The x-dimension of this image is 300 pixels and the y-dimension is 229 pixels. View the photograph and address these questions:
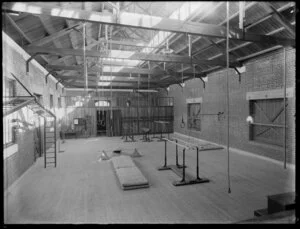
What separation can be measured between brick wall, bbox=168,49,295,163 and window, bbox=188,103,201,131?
1.23ft

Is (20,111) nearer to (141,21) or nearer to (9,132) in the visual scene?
A: (9,132)

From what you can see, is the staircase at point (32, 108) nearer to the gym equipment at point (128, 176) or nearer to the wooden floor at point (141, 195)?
the wooden floor at point (141, 195)

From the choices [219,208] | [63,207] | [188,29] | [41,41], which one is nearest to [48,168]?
[63,207]

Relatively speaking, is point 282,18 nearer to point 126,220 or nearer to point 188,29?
point 188,29

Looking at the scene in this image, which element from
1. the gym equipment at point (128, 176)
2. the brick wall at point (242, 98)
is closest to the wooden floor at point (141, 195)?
the gym equipment at point (128, 176)

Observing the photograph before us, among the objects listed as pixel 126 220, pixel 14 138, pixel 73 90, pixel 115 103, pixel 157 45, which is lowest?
pixel 126 220

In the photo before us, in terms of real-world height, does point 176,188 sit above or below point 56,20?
below

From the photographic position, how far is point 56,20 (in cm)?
625

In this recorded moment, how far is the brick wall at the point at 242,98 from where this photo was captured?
6938 millimetres

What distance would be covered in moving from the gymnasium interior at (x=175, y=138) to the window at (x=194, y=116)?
39 centimetres

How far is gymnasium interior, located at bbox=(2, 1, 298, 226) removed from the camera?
152 inches

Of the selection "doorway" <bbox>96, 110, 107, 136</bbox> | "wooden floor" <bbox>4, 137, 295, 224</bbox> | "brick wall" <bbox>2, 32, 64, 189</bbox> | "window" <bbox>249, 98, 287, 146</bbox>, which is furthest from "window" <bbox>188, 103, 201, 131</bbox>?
"brick wall" <bbox>2, 32, 64, 189</bbox>

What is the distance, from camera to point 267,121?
25.9ft

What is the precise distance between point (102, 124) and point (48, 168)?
9.60 meters
